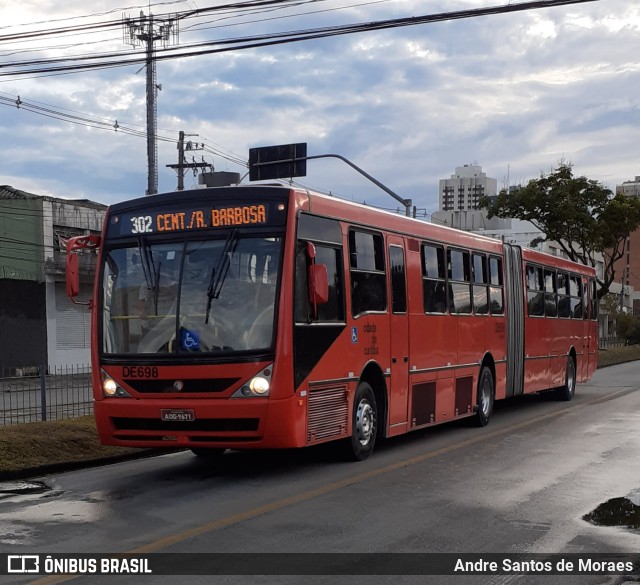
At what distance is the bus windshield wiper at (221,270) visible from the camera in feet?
33.8

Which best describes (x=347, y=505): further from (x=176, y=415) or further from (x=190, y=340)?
(x=190, y=340)

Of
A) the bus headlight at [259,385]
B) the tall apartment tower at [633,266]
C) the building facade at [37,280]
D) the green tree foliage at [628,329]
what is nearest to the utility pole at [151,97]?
the building facade at [37,280]

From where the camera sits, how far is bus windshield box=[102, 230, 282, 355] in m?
10.2

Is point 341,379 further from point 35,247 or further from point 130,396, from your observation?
point 35,247

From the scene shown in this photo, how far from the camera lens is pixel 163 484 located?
409 inches

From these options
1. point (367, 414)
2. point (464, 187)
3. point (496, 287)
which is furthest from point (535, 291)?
point (464, 187)

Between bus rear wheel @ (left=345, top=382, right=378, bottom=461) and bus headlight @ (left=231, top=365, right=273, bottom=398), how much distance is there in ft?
6.15

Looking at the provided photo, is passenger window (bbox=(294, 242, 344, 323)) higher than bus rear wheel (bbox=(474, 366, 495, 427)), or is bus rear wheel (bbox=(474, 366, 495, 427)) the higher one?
passenger window (bbox=(294, 242, 344, 323))

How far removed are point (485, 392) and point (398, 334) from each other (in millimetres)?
4313

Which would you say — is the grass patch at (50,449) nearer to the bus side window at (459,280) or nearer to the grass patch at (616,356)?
the bus side window at (459,280)

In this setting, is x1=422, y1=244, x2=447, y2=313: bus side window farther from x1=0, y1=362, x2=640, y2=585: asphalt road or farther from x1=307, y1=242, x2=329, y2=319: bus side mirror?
x1=307, y1=242, x2=329, y2=319: bus side mirror

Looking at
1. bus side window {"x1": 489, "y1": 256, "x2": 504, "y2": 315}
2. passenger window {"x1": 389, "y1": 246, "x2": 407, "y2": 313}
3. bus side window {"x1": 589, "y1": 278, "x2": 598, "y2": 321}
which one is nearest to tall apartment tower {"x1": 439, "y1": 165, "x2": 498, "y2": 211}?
bus side window {"x1": 589, "y1": 278, "x2": 598, "y2": 321}

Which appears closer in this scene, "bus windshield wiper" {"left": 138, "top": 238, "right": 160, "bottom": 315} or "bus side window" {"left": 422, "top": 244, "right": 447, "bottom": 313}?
"bus windshield wiper" {"left": 138, "top": 238, "right": 160, "bottom": 315}

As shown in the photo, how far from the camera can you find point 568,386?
73.5 ft
